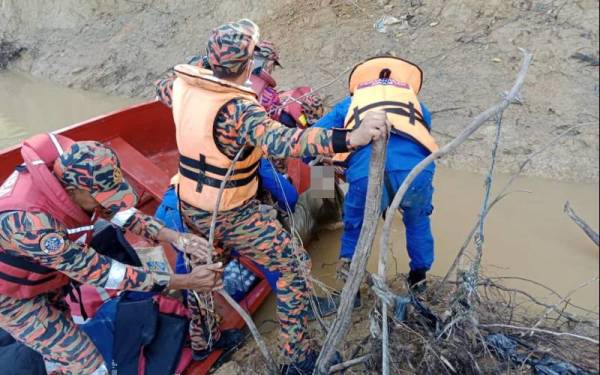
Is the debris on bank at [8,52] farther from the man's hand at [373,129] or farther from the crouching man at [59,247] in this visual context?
the man's hand at [373,129]

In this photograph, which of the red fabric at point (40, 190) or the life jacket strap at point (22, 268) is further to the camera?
the life jacket strap at point (22, 268)

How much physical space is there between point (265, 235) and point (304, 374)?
76 cm

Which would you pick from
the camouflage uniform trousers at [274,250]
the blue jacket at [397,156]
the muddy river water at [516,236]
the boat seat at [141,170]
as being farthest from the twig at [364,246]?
the boat seat at [141,170]

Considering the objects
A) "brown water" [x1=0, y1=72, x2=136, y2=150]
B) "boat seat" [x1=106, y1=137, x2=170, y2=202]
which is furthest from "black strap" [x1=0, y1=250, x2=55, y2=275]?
"brown water" [x1=0, y1=72, x2=136, y2=150]

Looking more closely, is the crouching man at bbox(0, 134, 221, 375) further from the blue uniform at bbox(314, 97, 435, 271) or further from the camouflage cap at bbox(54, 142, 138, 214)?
the blue uniform at bbox(314, 97, 435, 271)

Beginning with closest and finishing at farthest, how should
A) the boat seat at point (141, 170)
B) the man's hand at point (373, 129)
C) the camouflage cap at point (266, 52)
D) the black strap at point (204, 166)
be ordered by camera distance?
the man's hand at point (373, 129), the black strap at point (204, 166), the camouflage cap at point (266, 52), the boat seat at point (141, 170)

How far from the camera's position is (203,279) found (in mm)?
2234

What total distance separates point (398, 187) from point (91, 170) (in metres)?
1.48

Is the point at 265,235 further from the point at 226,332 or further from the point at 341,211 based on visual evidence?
the point at 341,211

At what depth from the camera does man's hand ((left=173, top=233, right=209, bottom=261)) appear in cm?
240

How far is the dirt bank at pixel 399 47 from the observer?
4711 millimetres

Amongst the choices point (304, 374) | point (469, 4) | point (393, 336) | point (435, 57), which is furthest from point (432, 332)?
point (469, 4)

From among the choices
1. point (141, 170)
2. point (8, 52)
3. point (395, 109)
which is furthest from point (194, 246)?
point (8, 52)

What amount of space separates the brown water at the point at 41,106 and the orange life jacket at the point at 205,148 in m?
4.60
